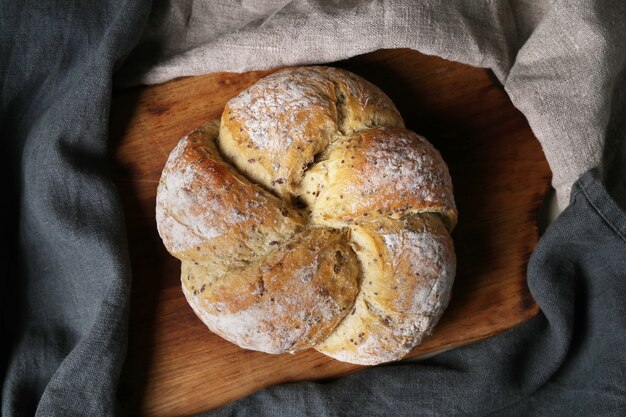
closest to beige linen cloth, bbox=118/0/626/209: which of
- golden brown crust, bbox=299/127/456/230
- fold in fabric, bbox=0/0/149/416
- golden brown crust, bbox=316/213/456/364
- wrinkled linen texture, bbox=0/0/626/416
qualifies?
wrinkled linen texture, bbox=0/0/626/416

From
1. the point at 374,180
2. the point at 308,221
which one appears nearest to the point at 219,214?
the point at 308,221

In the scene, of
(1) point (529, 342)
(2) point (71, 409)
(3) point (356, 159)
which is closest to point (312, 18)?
(3) point (356, 159)

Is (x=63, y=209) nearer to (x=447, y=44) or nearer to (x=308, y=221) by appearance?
(x=308, y=221)

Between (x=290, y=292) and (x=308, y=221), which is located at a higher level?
(x=308, y=221)

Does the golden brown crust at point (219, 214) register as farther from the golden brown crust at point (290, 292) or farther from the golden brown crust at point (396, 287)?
the golden brown crust at point (396, 287)

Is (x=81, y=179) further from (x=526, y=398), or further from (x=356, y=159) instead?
(x=526, y=398)
